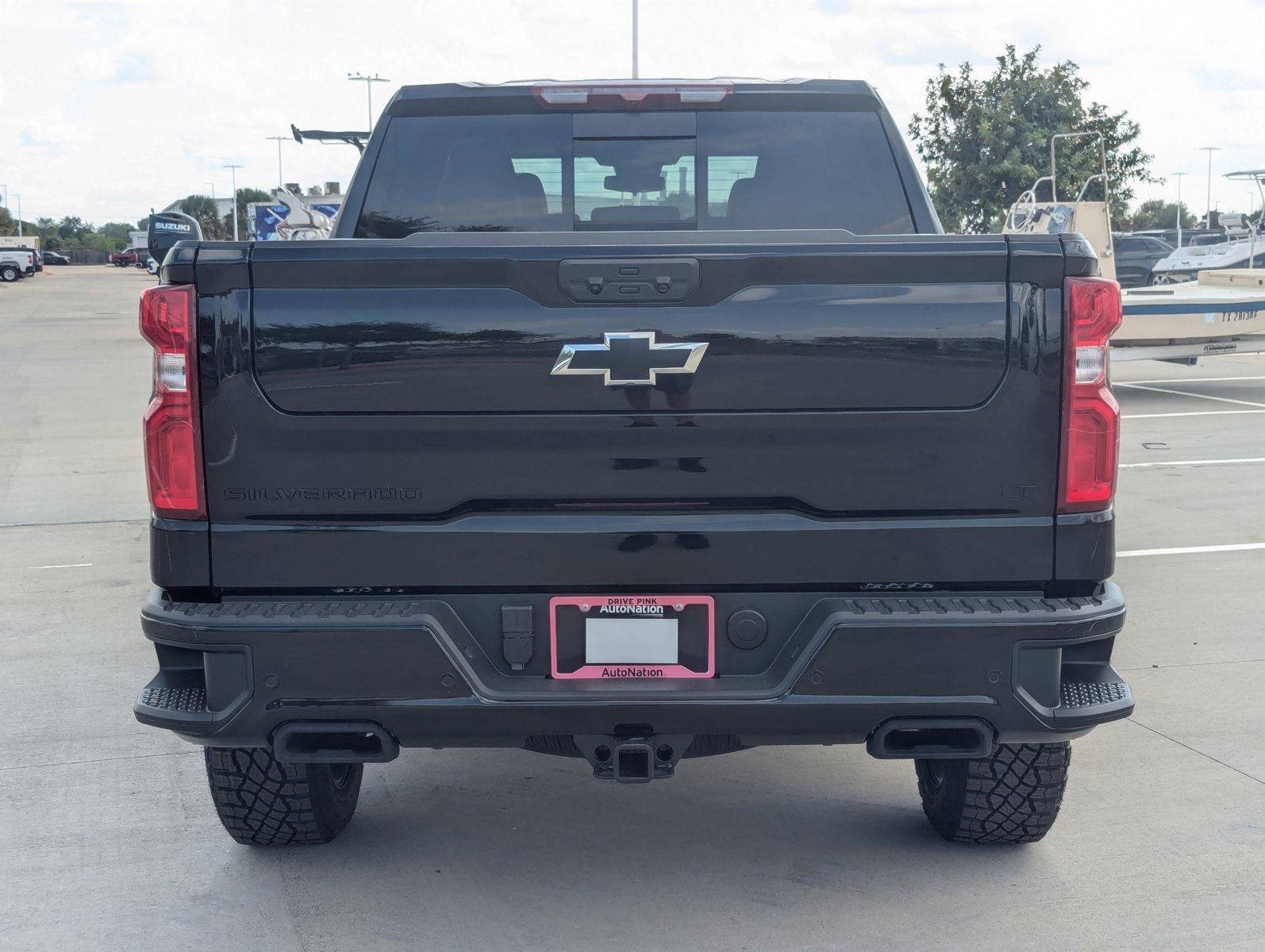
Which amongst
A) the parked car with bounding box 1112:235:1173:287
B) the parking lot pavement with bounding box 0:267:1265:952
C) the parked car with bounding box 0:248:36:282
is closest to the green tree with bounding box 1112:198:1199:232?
the parked car with bounding box 1112:235:1173:287

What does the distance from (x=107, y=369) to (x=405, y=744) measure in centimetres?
2016

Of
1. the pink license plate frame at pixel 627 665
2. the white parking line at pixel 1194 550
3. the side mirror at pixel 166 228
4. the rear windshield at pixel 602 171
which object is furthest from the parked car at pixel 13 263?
the pink license plate frame at pixel 627 665

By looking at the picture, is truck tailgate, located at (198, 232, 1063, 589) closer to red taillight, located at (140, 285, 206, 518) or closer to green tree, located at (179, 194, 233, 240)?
red taillight, located at (140, 285, 206, 518)

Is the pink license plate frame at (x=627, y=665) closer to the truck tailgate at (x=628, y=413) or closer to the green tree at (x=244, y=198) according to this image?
the truck tailgate at (x=628, y=413)

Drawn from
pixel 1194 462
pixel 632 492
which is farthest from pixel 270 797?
pixel 1194 462

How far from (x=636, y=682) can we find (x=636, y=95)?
2092 mm

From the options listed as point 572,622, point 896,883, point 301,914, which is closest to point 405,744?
point 572,622

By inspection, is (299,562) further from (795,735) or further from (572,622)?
(795,735)

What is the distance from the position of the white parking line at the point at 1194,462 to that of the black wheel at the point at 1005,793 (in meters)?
8.30

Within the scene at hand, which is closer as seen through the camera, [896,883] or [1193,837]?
[896,883]

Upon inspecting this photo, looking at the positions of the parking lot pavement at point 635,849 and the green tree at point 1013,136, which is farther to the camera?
the green tree at point 1013,136

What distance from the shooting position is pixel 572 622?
3.26 meters

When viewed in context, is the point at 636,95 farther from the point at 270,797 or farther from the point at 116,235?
the point at 116,235

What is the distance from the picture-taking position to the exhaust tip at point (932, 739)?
3270 millimetres
